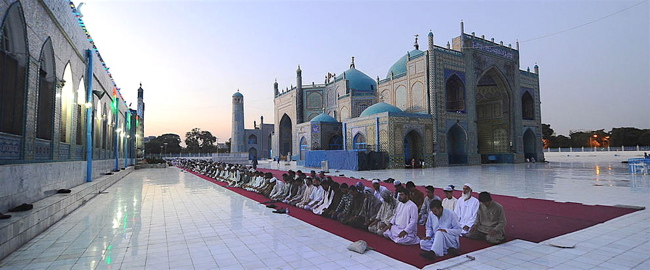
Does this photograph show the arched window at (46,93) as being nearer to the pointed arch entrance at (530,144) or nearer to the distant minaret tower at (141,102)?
the distant minaret tower at (141,102)

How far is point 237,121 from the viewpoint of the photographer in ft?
123

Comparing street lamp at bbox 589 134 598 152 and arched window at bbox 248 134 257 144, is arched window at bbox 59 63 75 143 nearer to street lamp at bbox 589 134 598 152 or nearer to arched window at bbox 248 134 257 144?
arched window at bbox 248 134 257 144

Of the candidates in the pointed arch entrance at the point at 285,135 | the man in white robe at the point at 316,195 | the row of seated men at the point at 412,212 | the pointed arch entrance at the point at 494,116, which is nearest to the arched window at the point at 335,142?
the pointed arch entrance at the point at 494,116

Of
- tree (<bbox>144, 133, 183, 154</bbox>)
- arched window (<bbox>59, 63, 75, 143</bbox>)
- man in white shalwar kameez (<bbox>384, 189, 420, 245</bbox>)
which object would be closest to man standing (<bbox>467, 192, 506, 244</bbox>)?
man in white shalwar kameez (<bbox>384, 189, 420, 245</bbox>)

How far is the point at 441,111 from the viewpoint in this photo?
72.3 ft

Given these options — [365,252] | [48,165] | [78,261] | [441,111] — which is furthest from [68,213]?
[441,111]

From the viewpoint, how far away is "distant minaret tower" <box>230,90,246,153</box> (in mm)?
37219

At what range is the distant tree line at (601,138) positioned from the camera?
1810 inches

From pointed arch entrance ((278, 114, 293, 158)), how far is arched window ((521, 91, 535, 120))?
24538mm

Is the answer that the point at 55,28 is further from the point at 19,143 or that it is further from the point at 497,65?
the point at 497,65

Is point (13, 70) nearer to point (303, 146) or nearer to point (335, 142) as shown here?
point (335, 142)

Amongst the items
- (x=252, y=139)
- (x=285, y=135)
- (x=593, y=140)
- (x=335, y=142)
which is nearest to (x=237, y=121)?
(x=285, y=135)

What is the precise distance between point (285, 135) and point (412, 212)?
35.5 metres

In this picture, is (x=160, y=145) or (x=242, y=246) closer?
(x=242, y=246)
